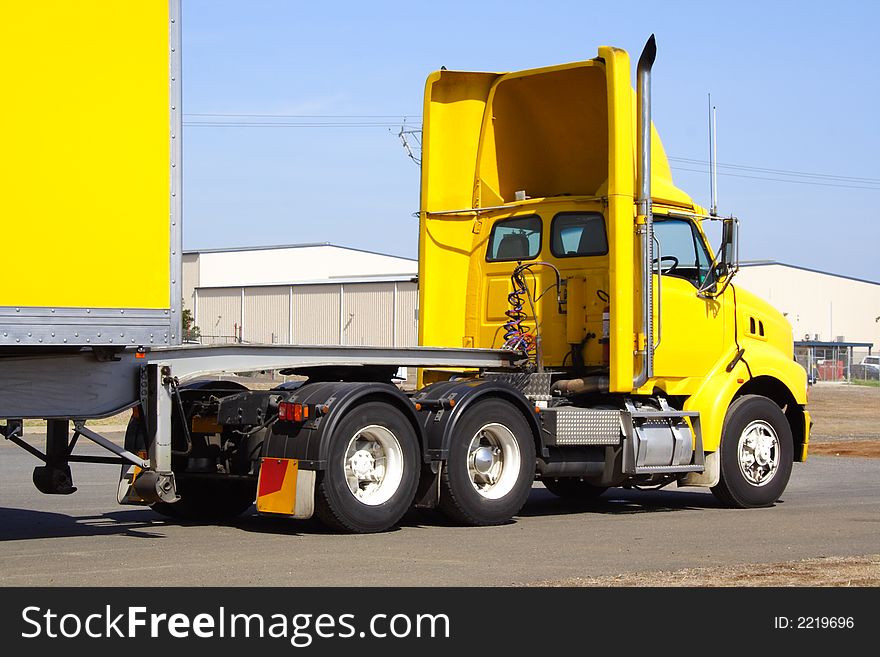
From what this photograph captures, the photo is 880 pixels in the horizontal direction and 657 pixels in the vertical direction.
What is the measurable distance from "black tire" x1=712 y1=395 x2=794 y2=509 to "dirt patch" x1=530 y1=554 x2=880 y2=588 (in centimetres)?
467

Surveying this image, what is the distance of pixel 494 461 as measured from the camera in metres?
12.2

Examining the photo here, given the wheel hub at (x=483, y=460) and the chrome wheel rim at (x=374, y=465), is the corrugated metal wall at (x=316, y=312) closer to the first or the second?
the wheel hub at (x=483, y=460)

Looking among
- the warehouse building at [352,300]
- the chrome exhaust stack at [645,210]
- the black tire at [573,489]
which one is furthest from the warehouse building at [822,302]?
the chrome exhaust stack at [645,210]

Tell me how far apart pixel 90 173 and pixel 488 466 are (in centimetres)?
462

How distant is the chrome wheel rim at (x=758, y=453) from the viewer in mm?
14172

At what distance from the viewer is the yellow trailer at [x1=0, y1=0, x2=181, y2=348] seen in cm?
905

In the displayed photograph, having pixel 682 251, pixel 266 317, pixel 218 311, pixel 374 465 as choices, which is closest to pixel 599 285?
pixel 682 251

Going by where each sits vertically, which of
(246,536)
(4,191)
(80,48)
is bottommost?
(246,536)

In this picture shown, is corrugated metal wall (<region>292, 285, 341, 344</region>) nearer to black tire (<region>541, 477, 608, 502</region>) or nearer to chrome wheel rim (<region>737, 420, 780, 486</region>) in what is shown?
black tire (<region>541, 477, 608, 502</region>)

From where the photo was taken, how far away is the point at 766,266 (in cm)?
9319

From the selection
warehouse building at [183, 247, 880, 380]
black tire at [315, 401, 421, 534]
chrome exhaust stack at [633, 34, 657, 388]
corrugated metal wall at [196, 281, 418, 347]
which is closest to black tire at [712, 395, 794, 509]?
chrome exhaust stack at [633, 34, 657, 388]
